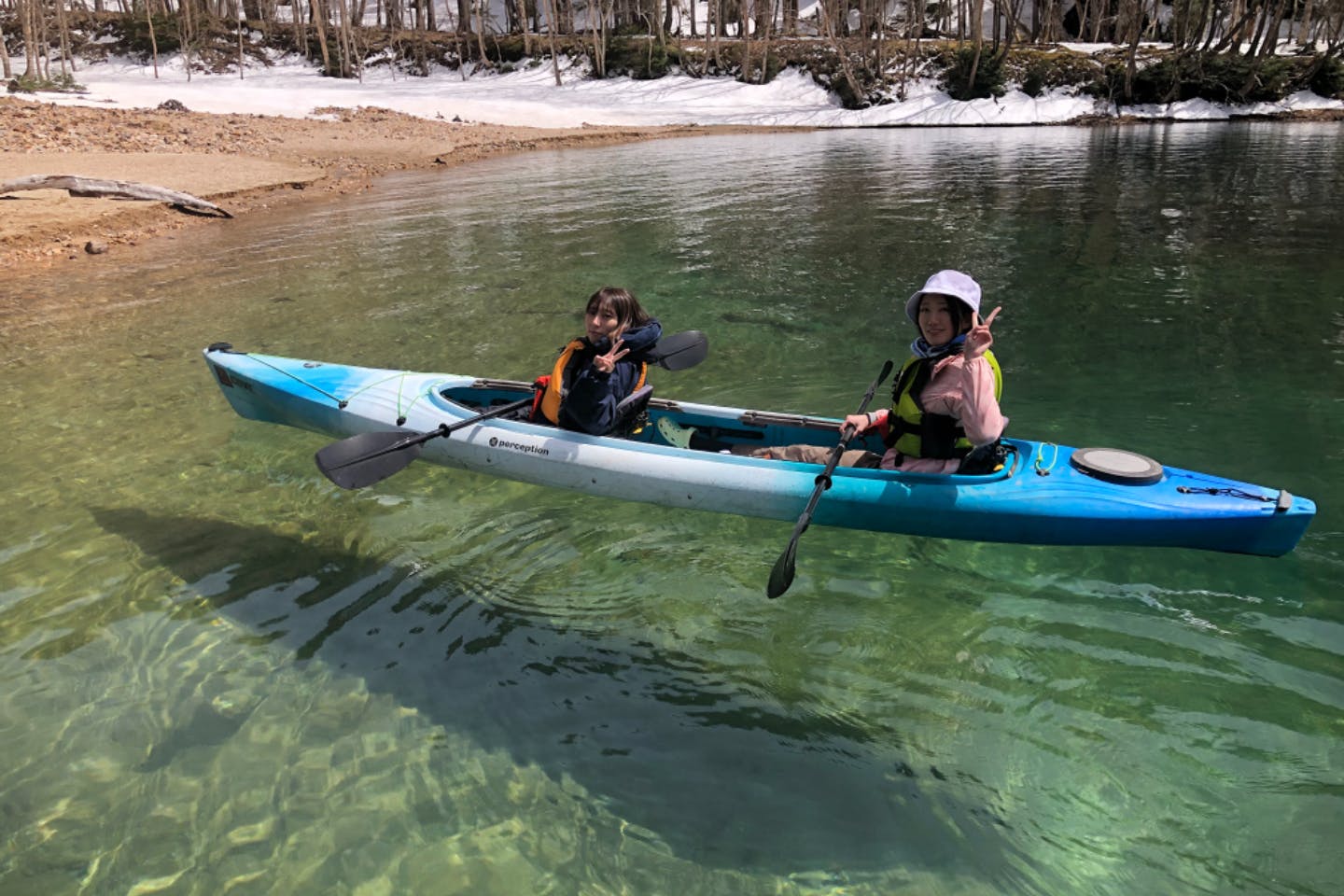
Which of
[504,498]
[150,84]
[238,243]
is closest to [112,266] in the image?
[238,243]

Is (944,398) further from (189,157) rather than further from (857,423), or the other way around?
(189,157)

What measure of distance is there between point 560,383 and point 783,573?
198 cm

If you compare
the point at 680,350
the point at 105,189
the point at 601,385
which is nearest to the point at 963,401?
the point at 601,385

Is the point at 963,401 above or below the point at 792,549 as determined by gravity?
above

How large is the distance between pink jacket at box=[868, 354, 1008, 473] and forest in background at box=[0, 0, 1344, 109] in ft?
126

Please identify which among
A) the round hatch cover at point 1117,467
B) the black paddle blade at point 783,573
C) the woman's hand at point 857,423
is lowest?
the black paddle blade at point 783,573

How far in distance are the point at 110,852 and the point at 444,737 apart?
1171 millimetres

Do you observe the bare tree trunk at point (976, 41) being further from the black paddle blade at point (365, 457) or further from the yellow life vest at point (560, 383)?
the black paddle blade at point (365, 457)

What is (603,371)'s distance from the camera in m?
4.56

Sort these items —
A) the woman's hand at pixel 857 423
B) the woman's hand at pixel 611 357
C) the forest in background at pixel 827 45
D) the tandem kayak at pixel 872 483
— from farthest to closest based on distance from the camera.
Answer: the forest in background at pixel 827 45, the woman's hand at pixel 611 357, the woman's hand at pixel 857 423, the tandem kayak at pixel 872 483

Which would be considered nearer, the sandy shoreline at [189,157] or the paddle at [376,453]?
the paddle at [376,453]

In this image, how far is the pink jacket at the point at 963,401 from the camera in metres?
3.85

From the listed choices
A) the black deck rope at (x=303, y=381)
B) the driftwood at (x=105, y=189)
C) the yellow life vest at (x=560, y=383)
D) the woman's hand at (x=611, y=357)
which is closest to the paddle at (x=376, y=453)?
the yellow life vest at (x=560, y=383)

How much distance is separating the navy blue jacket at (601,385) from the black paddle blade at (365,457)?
89 cm
